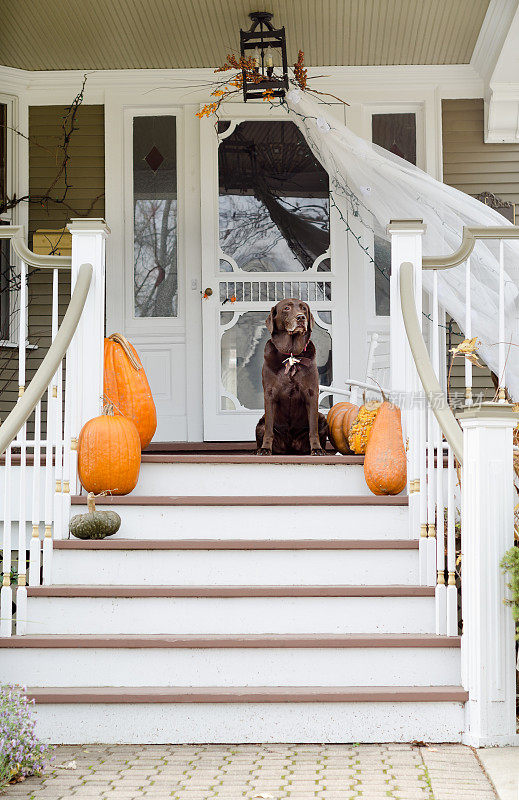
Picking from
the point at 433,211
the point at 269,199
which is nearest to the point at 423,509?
the point at 433,211

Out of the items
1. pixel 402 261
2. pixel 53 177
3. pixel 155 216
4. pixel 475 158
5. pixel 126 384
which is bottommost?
pixel 126 384

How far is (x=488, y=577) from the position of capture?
299 centimetres

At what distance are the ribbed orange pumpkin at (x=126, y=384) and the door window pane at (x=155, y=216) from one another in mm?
1820

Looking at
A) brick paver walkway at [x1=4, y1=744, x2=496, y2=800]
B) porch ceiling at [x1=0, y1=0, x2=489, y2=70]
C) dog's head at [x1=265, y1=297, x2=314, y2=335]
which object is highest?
porch ceiling at [x1=0, y1=0, x2=489, y2=70]

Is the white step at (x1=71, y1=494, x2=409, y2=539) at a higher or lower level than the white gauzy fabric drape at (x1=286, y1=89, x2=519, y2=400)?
lower

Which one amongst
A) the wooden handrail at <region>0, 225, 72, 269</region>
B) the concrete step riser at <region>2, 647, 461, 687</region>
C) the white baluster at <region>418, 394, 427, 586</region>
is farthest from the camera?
the wooden handrail at <region>0, 225, 72, 269</region>

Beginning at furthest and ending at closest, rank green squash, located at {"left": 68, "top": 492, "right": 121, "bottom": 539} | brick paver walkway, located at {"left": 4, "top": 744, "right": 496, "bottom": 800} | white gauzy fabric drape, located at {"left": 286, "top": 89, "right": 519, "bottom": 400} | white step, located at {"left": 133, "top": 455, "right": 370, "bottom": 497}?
white gauzy fabric drape, located at {"left": 286, "top": 89, "right": 519, "bottom": 400} < white step, located at {"left": 133, "top": 455, "right": 370, "bottom": 497} < green squash, located at {"left": 68, "top": 492, "right": 121, "bottom": 539} < brick paver walkway, located at {"left": 4, "top": 744, "right": 496, "bottom": 800}

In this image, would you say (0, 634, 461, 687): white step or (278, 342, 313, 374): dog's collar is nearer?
(0, 634, 461, 687): white step

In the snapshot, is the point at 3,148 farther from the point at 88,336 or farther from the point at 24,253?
the point at 88,336

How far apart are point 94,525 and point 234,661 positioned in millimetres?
839

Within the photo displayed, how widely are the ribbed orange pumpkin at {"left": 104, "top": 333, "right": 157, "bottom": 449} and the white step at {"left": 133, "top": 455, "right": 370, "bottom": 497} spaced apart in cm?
51

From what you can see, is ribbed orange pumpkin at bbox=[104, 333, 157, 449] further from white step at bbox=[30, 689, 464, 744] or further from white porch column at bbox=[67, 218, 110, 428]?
white step at bbox=[30, 689, 464, 744]

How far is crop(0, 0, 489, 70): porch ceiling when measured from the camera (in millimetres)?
5504

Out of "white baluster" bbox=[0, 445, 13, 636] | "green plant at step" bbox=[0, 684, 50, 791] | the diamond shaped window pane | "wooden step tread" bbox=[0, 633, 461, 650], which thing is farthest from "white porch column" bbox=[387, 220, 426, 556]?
the diamond shaped window pane
